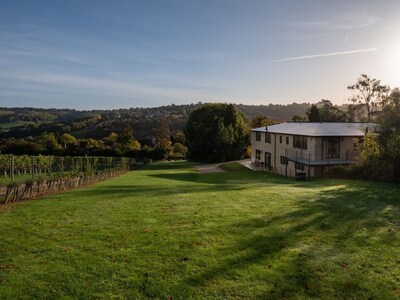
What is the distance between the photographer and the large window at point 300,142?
37.4 meters

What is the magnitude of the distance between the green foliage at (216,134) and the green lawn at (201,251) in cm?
5308

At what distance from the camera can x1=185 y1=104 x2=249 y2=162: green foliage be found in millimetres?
66375

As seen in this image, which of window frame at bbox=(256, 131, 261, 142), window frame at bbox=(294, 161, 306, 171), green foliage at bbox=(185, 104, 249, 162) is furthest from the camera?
green foliage at bbox=(185, 104, 249, 162)

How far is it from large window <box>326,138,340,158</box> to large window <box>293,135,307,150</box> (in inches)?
102

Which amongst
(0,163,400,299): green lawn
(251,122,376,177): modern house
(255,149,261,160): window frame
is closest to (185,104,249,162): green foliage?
(255,149,261,160): window frame

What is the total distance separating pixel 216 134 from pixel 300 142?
29013 millimetres

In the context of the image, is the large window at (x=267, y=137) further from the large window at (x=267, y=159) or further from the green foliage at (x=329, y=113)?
the green foliage at (x=329, y=113)

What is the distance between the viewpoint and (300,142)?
3838 cm

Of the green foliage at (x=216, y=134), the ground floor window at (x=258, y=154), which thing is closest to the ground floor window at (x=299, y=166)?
the ground floor window at (x=258, y=154)

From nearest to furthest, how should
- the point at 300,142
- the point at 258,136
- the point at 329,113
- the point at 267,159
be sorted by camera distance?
1. the point at 300,142
2. the point at 267,159
3. the point at 258,136
4. the point at 329,113

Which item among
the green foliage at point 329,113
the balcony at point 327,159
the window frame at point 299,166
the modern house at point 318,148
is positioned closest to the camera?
the balcony at point 327,159

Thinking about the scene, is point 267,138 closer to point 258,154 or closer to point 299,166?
point 258,154

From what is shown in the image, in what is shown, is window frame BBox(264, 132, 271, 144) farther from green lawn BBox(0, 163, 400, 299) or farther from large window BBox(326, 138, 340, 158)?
green lawn BBox(0, 163, 400, 299)

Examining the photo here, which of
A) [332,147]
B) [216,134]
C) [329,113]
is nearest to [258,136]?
[216,134]
